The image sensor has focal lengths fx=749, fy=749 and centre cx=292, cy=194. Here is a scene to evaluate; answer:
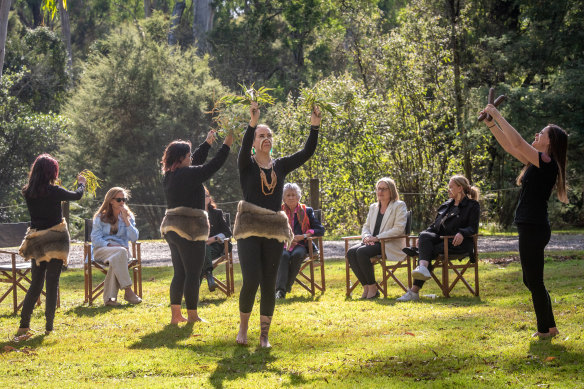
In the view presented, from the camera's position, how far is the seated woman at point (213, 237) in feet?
30.5

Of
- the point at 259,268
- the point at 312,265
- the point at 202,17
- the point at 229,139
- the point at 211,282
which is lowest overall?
the point at 211,282

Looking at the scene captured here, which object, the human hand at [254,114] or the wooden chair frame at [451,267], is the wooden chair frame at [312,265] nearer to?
the wooden chair frame at [451,267]

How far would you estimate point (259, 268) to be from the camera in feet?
18.3

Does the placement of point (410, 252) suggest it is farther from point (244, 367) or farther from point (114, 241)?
point (244, 367)

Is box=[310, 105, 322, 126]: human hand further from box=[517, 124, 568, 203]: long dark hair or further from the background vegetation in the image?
the background vegetation

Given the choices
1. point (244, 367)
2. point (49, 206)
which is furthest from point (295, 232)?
point (244, 367)

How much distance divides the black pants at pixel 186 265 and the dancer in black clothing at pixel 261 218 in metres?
1.14

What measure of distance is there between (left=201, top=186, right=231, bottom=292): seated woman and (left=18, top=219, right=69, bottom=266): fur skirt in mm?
2661

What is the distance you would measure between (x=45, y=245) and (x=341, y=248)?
8875 mm

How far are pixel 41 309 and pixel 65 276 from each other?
3.46 meters

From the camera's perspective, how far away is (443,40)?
17.8 m

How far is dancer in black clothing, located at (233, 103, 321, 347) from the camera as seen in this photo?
5574mm

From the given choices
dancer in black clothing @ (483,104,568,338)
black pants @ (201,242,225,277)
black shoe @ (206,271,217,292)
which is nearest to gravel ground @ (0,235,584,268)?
black pants @ (201,242,225,277)

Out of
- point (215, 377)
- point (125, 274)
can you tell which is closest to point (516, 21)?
point (125, 274)
